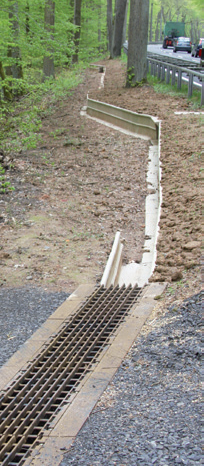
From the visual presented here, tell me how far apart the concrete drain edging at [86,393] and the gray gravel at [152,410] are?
0.22 ft

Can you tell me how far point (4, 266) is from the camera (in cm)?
685

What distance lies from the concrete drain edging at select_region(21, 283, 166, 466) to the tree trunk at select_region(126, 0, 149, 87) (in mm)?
17270

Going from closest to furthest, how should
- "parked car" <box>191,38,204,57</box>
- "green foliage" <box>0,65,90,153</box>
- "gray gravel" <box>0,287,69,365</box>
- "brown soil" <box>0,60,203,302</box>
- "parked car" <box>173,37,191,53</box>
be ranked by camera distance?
"gray gravel" <box>0,287,69,365</box>, "brown soil" <box>0,60,203,302</box>, "green foliage" <box>0,65,90,153</box>, "parked car" <box>191,38,204,57</box>, "parked car" <box>173,37,191,53</box>

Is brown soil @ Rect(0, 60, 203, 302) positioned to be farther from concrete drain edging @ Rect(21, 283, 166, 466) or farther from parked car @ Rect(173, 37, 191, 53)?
parked car @ Rect(173, 37, 191, 53)

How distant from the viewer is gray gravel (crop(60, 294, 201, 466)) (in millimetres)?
3098

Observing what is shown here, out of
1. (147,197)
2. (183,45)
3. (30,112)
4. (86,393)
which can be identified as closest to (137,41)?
(30,112)

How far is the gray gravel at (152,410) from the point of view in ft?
10.2

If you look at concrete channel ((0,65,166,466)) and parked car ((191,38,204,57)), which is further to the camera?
parked car ((191,38,204,57))

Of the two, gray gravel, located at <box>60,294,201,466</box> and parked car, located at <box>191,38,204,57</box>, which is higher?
parked car, located at <box>191,38,204,57</box>

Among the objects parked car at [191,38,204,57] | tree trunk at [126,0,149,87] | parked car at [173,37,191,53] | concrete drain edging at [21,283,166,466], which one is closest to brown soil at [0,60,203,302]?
concrete drain edging at [21,283,166,466]

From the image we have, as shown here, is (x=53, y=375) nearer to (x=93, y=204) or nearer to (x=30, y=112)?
(x=93, y=204)

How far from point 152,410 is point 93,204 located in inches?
257

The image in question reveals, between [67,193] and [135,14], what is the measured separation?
42.5 ft

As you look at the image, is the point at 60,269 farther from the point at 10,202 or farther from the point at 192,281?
the point at 10,202
